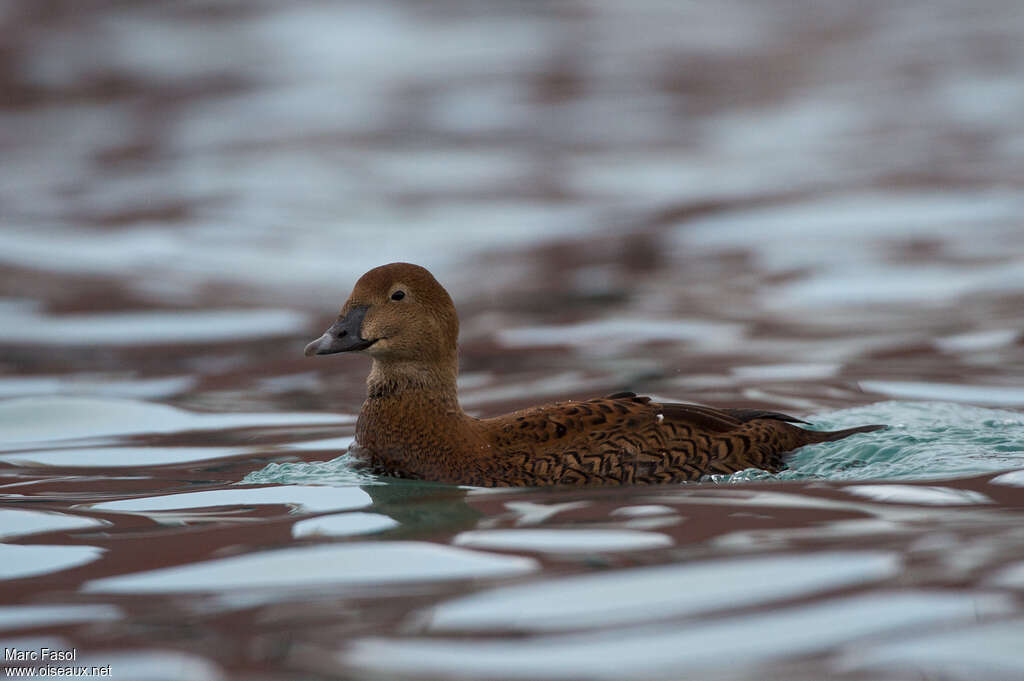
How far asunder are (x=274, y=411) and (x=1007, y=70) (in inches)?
709

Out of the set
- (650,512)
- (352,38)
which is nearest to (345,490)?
(650,512)

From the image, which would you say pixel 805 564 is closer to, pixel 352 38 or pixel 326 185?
pixel 326 185

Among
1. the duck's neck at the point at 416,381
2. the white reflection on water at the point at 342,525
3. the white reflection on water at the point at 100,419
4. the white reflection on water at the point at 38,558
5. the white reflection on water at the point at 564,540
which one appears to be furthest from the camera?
the white reflection on water at the point at 100,419

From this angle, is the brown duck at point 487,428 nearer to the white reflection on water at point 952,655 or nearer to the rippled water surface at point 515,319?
the rippled water surface at point 515,319

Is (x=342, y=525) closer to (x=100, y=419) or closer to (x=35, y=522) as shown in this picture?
(x=35, y=522)

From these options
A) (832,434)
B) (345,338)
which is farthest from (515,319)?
(345,338)

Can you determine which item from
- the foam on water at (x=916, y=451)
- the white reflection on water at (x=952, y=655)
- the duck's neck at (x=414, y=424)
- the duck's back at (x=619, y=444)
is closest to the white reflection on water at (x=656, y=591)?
the white reflection on water at (x=952, y=655)

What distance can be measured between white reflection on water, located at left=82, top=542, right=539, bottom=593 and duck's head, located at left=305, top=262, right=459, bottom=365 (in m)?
1.36

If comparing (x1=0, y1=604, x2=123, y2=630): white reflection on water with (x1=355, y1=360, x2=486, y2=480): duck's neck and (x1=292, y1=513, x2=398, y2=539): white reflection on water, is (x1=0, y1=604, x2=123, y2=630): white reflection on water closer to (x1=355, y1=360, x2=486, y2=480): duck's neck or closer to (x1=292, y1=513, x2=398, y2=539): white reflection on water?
(x1=292, y1=513, x2=398, y2=539): white reflection on water

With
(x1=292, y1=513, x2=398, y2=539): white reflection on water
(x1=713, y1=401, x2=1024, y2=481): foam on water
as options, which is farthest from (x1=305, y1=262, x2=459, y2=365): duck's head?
(x1=713, y1=401, x2=1024, y2=481): foam on water

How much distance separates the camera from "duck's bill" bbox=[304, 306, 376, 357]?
21.6 ft

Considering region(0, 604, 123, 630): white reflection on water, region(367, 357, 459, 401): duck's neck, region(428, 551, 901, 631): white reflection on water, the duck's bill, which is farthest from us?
region(367, 357, 459, 401): duck's neck

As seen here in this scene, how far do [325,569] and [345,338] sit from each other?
160 cm

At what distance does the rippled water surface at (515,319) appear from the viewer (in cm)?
466
